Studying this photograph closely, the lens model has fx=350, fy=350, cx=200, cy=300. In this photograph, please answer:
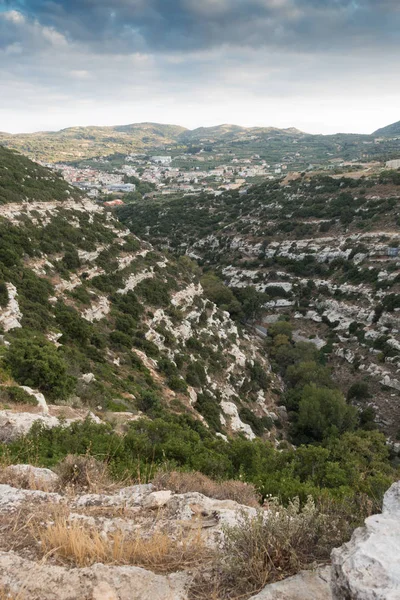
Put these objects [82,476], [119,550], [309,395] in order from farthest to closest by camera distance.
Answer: [309,395] → [82,476] → [119,550]

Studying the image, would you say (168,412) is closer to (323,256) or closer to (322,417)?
(322,417)

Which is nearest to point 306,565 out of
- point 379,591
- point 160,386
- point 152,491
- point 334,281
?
point 379,591

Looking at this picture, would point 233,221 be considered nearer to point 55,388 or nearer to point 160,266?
point 160,266

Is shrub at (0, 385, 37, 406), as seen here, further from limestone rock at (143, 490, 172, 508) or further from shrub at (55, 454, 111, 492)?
limestone rock at (143, 490, 172, 508)

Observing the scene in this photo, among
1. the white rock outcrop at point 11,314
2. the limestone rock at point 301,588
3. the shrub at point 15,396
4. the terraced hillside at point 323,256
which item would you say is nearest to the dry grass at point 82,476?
the limestone rock at point 301,588

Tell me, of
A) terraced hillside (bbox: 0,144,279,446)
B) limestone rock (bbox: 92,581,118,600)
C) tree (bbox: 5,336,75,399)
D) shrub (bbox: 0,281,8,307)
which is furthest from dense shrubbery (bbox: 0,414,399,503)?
shrub (bbox: 0,281,8,307)

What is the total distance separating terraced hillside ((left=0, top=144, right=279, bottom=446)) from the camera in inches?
554

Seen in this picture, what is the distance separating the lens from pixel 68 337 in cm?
2067

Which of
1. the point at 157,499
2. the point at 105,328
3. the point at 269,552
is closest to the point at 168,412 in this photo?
the point at 105,328

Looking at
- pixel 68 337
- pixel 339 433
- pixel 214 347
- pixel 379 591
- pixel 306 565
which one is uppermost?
pixel 379 591

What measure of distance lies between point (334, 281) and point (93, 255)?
3558cm

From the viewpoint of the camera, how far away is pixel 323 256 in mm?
57312

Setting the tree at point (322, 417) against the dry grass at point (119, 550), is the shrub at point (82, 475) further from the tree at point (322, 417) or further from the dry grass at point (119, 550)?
the tree at point (322, 417)

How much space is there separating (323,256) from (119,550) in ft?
192
